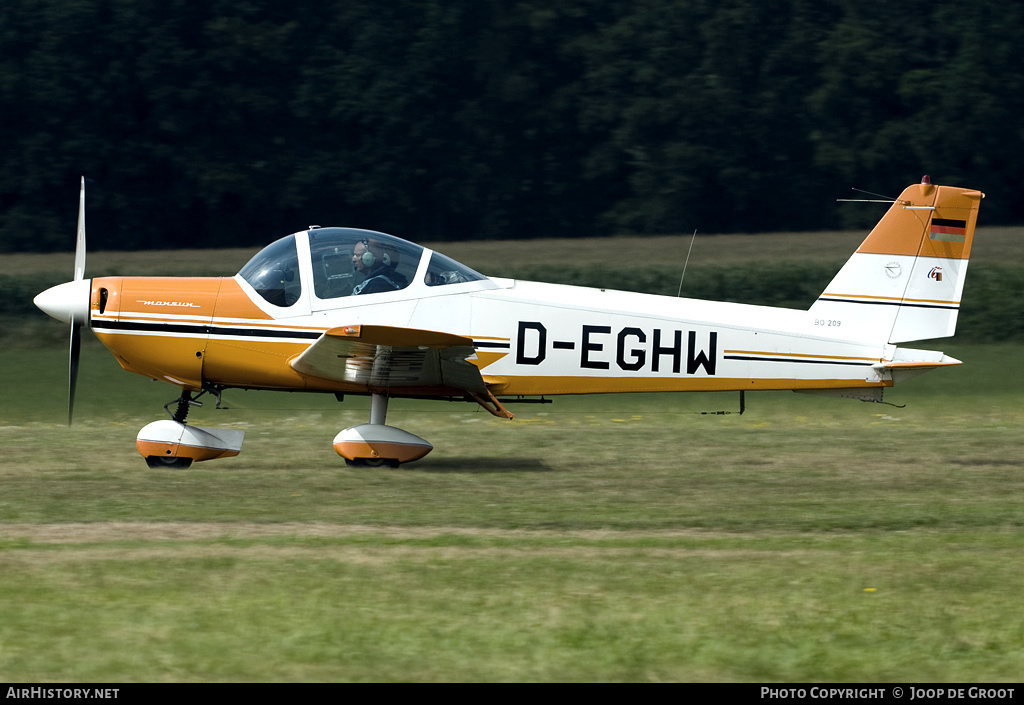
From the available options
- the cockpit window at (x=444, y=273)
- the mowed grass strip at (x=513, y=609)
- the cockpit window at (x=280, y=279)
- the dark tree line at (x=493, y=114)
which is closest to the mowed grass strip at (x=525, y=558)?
the mowed grass strip at (x=513, y=609)

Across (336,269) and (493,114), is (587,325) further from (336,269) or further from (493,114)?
(493,114)

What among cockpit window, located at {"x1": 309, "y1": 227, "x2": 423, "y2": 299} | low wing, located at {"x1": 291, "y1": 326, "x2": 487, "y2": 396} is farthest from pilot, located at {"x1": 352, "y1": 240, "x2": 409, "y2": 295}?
low wing, located at {"x1": 291, "y1": 326, "x2": 487, "y2": 396}

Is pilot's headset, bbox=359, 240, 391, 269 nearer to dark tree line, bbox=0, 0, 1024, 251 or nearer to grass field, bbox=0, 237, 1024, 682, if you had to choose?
grass field, bbox=0, 237, 1024, 682

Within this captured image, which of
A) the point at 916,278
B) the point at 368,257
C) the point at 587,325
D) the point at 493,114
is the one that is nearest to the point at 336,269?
the point at 368,257

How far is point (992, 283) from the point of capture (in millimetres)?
20797

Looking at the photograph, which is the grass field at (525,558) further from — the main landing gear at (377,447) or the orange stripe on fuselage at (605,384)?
the orange stripe on fuselage at (605,384)

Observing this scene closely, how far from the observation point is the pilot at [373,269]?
9586 mm

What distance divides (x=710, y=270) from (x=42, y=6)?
2237 centimetres

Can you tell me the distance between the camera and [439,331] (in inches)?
368

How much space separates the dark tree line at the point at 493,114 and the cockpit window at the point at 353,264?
24587 mm

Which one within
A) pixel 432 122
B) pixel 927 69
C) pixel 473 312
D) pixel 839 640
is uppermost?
pixel 927 69

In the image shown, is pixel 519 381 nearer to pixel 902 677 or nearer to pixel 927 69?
pixel 902 677

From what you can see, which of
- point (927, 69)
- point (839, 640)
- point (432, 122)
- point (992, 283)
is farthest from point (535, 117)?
point (839, 640)

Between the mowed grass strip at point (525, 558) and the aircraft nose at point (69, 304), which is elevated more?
the aircraft nose at point (69, 304)
